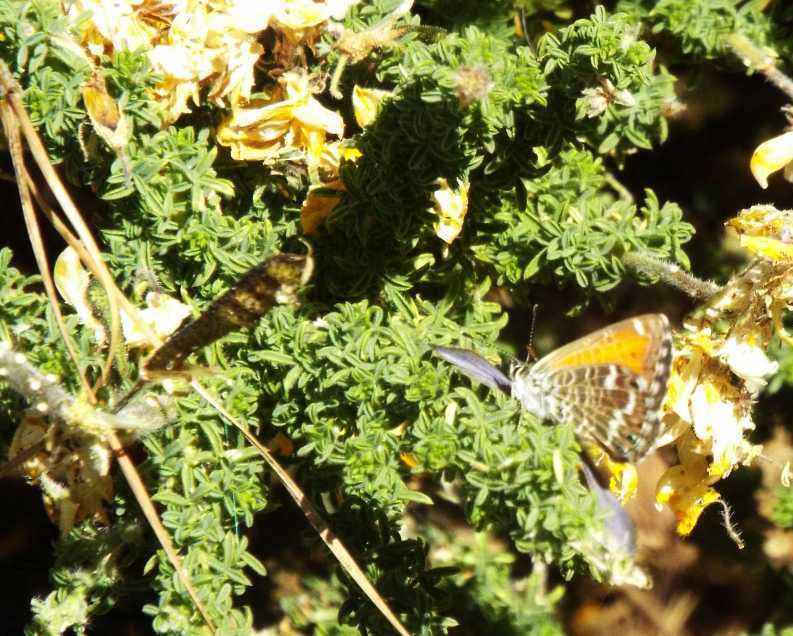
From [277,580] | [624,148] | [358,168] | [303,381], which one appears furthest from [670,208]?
[277,580]

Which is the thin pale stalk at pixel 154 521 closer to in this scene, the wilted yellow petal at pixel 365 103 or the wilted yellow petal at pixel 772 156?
the wilted yellow petal at pixel 365 103

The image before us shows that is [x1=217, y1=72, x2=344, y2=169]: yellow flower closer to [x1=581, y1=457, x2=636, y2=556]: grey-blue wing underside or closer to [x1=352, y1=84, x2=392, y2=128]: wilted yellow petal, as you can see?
[x1=352, y1=84, x2=392, y2=128]: wilted yellow petal

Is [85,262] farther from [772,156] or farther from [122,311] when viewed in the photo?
[772,156]

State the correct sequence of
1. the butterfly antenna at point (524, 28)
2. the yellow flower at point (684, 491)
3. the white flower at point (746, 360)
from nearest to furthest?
the white flower at point (746, 360)
the yellow flower at point (684, 491)
the butterfly antenna at point (524, 28)

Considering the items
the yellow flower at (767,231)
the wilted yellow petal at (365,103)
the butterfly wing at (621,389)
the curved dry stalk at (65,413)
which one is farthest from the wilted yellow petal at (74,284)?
the yellow flower at (767,231)

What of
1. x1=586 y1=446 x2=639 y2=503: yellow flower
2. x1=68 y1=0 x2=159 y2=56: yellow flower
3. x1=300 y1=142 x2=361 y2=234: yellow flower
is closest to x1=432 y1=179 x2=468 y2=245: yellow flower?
x1=300 y1=142 x2=361 y2=234: yellow flower

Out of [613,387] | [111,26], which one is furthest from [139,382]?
[613,387]
